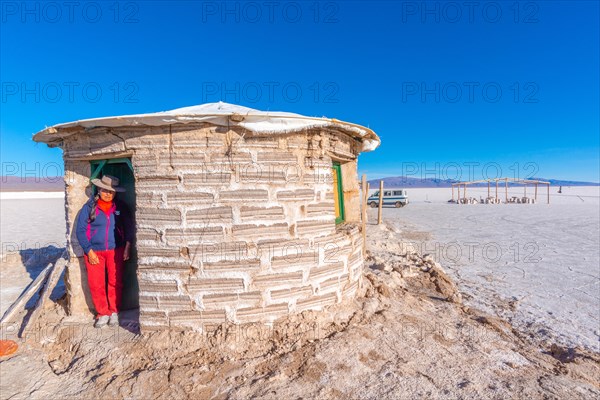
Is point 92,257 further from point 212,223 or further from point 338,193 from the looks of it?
point 338,193

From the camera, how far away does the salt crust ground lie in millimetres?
3203

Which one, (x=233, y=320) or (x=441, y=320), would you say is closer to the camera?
(x=233, y=320)

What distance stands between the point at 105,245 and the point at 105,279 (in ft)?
1.69

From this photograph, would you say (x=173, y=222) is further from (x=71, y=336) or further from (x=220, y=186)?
(x=71, y=336)

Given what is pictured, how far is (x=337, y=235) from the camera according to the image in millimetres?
4621

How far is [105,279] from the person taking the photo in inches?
179

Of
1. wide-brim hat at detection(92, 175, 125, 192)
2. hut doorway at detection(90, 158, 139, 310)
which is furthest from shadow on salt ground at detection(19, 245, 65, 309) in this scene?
wide-brim hat at detection(92, 175, 125, 192)

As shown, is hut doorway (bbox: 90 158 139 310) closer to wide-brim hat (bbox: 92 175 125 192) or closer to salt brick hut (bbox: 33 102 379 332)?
wide-brim hat (bbox: 92 175 125 192)

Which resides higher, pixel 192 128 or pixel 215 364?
pixel 192 128

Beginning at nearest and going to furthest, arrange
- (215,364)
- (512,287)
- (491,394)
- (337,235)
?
(491,394)
(215,364)
(337,235)
(512,287)

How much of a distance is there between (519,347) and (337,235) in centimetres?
259

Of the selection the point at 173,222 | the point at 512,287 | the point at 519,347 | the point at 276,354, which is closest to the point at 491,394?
the point at 519,347

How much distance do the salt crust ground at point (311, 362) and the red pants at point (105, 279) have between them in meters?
0.35

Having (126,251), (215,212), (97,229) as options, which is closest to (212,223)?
(215,212)
